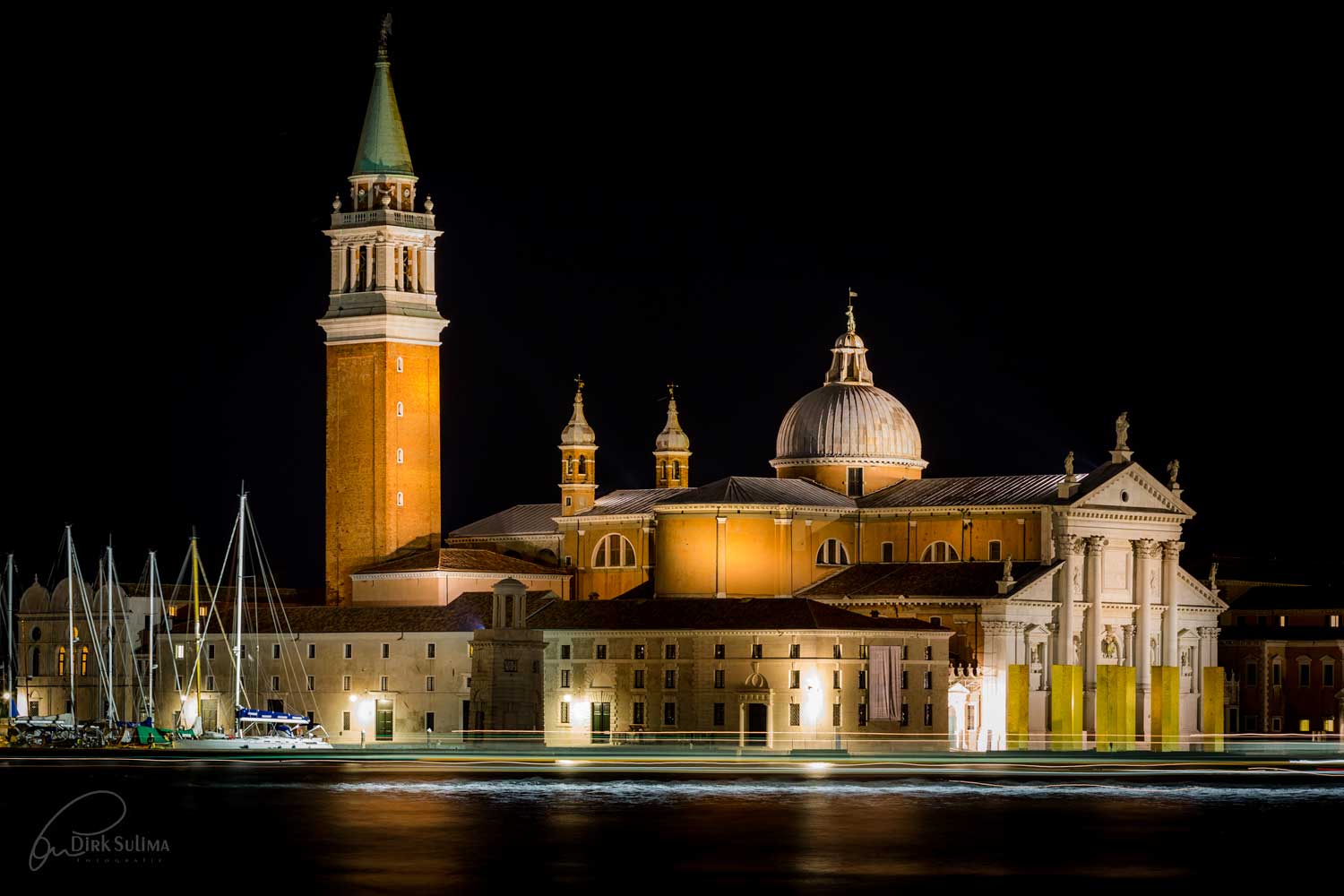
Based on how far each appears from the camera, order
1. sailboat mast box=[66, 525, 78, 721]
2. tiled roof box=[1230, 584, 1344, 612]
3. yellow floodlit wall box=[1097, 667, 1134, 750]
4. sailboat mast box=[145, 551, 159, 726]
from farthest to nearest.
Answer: tiled roof box=[1230, 584, 1344, 612] < sailboat mast box=[66, 525, 78, 721] < sailboat mast box=[145, 551, 159, 726] < yellow floodlit wall box=[1097, 667, 1134, 750]

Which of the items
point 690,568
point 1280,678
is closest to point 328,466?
point 690,568

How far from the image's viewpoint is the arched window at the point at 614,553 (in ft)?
390

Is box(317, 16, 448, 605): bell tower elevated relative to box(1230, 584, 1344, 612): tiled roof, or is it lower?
elevated

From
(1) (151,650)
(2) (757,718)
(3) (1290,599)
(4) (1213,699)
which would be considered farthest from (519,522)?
(3) (1290,599)

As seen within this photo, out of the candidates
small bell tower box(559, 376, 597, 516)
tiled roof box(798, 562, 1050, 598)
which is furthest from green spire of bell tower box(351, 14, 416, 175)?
tiled roof box(798, 562, 1050, 598)

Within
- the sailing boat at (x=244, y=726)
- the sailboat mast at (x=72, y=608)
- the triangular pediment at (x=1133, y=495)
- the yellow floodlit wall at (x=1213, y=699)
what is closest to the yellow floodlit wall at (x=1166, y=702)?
the yellow floodlit wall at (x=1213, y=699)

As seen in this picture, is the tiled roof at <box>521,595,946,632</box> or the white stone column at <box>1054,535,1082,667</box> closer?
the tiled roof at <box>521,595,946,632</box>

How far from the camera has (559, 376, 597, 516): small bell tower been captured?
121500 mm

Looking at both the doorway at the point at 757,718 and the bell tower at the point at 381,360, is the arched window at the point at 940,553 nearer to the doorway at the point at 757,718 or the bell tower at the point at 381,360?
the doorway at the point at 757,718

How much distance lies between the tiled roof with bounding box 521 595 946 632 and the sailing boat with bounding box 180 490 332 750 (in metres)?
8.96

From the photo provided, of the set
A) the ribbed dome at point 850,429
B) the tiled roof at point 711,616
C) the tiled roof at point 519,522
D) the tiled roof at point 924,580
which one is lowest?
the tiled roof at point 711,616

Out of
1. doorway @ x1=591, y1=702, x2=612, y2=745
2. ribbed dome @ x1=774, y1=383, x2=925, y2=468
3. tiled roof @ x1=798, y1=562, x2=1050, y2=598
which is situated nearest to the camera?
doorway @ x1=591, y1=702, x2=612, y2=745

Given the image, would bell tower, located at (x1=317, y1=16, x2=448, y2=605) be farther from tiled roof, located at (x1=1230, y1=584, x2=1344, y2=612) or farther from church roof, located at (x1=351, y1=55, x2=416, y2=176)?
tiled roof, located at (x1=1230, y1=584, x2=1344, y2=612)

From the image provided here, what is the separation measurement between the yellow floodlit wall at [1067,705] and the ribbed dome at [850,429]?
12.2m
